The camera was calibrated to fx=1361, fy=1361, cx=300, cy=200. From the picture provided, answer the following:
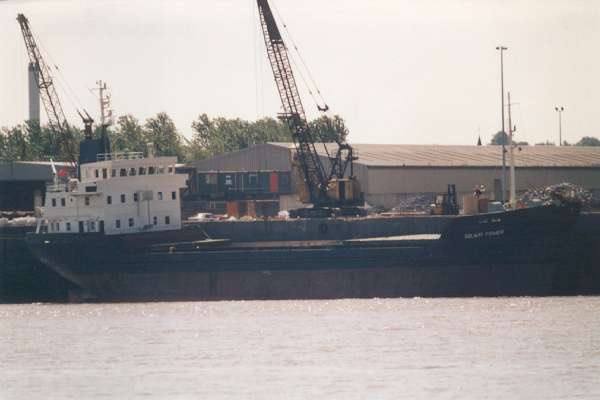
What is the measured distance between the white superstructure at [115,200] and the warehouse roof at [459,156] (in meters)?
18.4

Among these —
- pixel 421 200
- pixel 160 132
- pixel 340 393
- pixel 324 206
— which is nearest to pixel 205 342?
pixel 340 393

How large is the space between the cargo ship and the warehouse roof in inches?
681

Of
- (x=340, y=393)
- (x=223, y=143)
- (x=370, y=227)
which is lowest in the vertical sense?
(x=340, y=393)

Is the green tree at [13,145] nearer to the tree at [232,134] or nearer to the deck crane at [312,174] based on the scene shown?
the tree at [232,134]

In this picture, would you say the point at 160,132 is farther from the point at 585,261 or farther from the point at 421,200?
the point at 585,261

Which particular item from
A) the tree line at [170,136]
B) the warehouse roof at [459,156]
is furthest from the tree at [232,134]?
the warehouse roof at [459,156]

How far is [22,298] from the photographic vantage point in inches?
2532

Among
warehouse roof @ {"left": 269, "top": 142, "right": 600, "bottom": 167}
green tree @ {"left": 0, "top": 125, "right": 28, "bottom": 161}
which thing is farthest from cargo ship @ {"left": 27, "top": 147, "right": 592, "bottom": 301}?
green tree @ {"left": 0, "top": 125, "right": 28, "bottom": 161}

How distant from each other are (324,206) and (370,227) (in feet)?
19.4

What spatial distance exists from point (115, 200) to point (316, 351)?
21.5 m

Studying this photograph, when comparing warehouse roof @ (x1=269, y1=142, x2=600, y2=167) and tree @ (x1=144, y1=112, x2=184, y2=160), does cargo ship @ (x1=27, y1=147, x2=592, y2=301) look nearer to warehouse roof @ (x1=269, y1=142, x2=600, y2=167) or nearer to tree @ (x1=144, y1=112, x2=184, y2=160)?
warehouse roof @ (x1=269, y1=142, x2=600, y2=167)

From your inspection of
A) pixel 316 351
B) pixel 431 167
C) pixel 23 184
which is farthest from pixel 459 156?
pixel 316 351

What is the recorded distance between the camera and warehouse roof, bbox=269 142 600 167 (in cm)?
8175

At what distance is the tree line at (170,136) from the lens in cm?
11381
